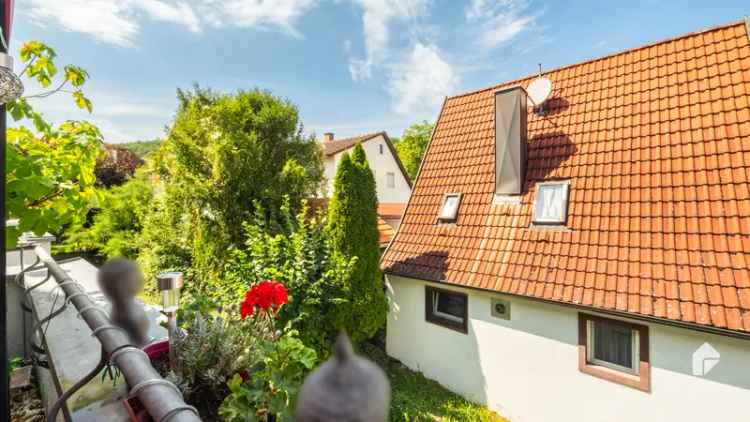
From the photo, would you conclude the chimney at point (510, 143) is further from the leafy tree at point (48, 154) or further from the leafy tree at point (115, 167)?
the leafy tree at point (115, 167)

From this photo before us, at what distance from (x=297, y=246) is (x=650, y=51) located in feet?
25.0

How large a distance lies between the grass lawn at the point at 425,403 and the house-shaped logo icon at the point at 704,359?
279cm

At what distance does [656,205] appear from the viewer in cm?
497

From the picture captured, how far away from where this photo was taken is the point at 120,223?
9523 millimetres

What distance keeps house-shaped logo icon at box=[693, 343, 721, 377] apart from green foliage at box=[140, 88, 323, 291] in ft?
25.2

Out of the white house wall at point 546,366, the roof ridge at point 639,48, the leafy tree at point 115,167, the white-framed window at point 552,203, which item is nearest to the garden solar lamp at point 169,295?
the white house wall at point 546,366

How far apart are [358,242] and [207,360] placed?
174 inches

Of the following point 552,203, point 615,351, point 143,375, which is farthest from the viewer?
point 552,203

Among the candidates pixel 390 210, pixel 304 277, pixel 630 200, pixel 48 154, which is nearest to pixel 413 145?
pixel 390 210

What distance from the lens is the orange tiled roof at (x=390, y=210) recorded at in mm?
16527

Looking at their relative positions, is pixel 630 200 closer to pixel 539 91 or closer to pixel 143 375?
pixel 539 91

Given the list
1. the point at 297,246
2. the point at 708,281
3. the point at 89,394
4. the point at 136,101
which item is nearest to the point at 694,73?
the point at 708,281

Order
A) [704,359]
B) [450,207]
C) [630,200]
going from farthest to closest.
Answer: [450,207] < [630,200] < [704,359]

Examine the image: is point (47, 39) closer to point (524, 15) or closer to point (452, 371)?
point (452, 371)
